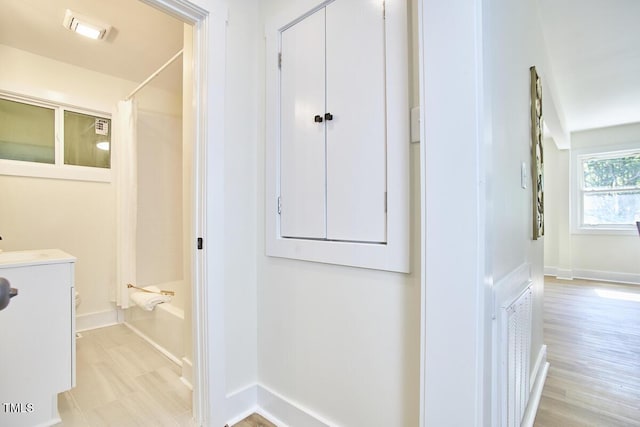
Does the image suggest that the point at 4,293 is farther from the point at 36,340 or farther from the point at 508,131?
the point at 508,131

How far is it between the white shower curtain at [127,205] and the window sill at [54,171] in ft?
1.19

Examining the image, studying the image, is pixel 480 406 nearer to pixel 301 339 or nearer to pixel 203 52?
pixel 301 339

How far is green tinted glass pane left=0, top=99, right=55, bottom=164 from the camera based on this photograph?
243 centimetres

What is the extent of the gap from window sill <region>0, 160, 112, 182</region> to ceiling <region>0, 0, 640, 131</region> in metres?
0.97

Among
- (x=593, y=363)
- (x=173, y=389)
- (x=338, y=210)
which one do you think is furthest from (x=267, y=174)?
(x=593, y=363)

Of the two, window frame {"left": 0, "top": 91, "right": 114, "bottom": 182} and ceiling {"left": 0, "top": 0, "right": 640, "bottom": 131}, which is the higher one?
ceiling {"left": 0, "top": 0, "right": 640, "bottom": 131}

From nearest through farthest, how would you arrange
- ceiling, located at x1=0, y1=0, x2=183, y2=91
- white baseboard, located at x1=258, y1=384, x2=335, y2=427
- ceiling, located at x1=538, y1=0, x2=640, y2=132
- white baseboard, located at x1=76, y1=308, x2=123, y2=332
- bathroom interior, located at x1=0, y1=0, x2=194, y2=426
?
white baseboard, located at x1=258, y1=384, x2=335, y2=427
ceiling, located at x1=0, y1=0, x2=183, y2=91
ceiling, located at x1=538, y1=0, x2=640, y2=132
bathroom interior, located at x1=0, y1=0, x2=194, y2=426
white baseboard, located at x1=76, y1=308, x2=123, y2=332

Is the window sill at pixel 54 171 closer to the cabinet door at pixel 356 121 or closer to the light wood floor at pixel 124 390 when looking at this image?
the light wood floor at pixel 124 390

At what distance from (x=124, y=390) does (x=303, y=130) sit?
1.92m

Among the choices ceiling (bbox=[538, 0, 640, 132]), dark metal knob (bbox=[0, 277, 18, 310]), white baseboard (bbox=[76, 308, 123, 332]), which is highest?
ceiling (bbox=[538, 0, 640, 132])

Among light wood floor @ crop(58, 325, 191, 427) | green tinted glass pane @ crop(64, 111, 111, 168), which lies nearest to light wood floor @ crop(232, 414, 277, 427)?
light wood floor @ crop(58, 325, 191, 427)

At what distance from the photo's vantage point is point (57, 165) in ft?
8.71

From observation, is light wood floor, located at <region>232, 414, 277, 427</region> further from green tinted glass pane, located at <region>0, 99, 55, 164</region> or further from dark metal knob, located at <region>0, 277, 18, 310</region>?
green tinted glass pane, located at <region>0, 99, 55, 164</region>

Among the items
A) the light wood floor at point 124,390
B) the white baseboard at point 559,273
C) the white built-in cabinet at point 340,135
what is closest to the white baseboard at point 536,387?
the white built-in cabinet at point 340,135
